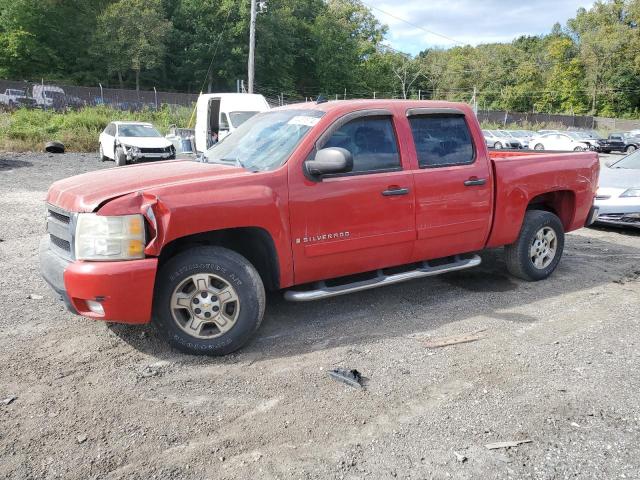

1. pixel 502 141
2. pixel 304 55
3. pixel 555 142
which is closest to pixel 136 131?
pixel 502 141

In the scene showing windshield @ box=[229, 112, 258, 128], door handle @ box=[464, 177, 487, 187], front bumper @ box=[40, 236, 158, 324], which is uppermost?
windshield @ box=[229, 112, 258, 128]

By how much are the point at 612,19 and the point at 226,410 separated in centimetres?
9924

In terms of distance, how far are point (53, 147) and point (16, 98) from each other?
1172 centimetres

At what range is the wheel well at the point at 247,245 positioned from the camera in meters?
3.89

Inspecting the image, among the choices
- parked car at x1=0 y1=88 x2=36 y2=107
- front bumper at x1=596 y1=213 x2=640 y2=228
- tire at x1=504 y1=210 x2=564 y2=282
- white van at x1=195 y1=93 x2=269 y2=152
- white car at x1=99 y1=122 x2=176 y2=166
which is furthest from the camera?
parked car at x1=0 y1=88 x2=36 y2=107

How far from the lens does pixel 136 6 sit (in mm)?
51875

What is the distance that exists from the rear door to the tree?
52.7m

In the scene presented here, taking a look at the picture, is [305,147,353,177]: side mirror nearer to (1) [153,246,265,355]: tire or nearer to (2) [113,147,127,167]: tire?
(1) [153,246,265,355]: tire

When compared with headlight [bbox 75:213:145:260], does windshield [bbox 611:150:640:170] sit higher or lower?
higher

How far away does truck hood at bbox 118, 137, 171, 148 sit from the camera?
17.4 m

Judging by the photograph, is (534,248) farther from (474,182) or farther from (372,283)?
(372,283)

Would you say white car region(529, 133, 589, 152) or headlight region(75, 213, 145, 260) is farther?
white car region(529, 133, 589, 152)

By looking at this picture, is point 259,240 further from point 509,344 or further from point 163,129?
point 163,129

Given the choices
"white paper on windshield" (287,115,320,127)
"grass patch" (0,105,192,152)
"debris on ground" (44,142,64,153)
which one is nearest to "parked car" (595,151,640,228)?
"white paper on windshield" (287,115,320,127)
